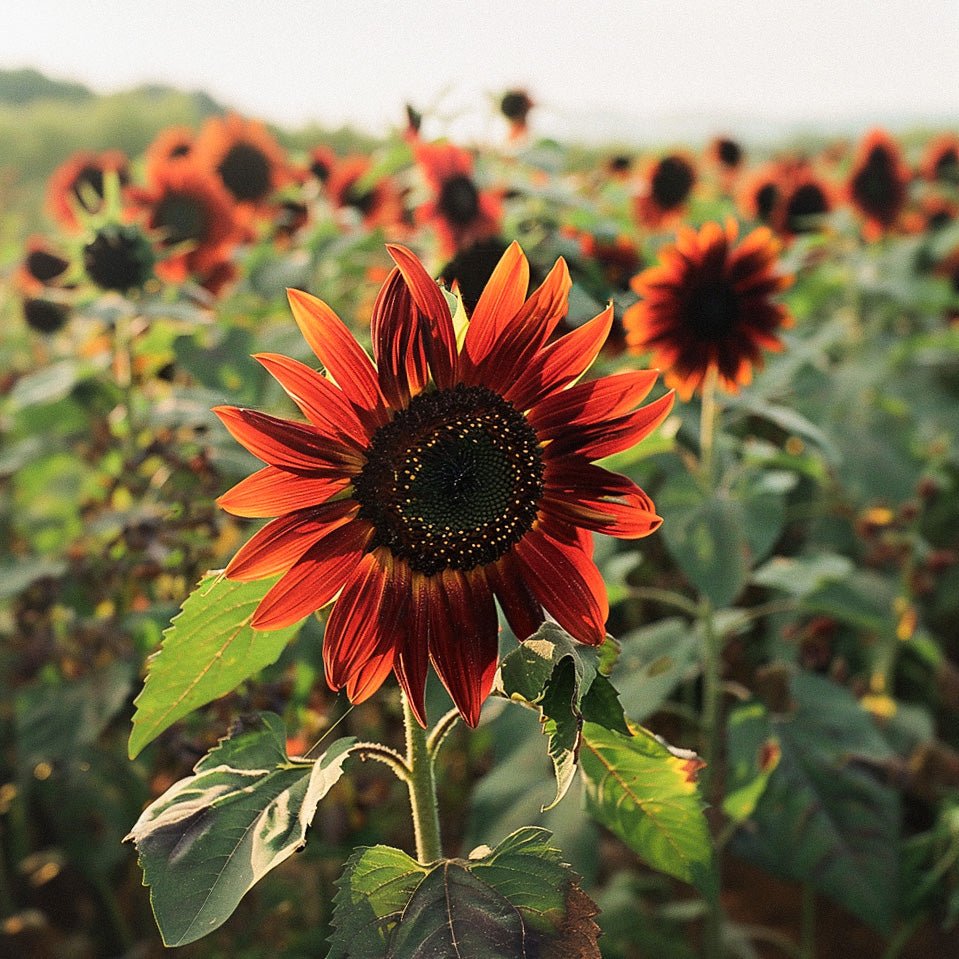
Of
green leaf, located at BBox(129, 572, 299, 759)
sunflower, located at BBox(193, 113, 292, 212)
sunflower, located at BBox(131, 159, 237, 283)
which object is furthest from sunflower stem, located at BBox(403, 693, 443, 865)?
sunflower, located at BBox(193, 113, 292, 212)

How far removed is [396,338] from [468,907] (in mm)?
334

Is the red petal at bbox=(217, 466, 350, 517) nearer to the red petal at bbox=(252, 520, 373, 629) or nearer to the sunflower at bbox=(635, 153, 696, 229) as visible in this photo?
the red petal at bbox=(252, 520, 373, 629)

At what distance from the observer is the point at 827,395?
229 centimetres

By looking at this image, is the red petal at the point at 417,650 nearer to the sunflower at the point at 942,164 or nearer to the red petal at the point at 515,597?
the red petal at the point at 515,597

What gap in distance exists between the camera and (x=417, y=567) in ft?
2.14

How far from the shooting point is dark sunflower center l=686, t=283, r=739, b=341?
1239mm

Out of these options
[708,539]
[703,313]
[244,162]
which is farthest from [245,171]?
[708,539]

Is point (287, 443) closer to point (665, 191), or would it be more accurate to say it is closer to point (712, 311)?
point (712, 311)


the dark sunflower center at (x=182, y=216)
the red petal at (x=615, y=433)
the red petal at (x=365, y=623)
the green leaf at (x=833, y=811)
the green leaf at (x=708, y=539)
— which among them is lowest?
the green leaf at (x=833, y=811)

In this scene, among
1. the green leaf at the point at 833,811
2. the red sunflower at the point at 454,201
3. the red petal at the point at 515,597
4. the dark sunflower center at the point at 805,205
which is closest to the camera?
the red petal at the point at 515,597

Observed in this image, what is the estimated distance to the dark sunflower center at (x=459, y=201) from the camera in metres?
1.75

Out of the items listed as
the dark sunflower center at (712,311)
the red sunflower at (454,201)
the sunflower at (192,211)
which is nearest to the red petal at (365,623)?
the dark sunflower center at (712,311)

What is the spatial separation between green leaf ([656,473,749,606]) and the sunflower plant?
509 mm

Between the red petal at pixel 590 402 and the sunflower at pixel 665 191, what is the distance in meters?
2.05
